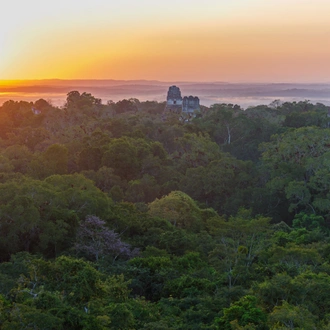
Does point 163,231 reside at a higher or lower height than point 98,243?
lower

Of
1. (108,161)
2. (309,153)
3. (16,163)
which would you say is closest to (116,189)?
(108,161)

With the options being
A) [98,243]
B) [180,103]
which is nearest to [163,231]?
[98,243]

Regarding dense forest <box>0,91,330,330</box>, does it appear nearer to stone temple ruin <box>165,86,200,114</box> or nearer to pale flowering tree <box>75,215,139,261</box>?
pale flowering tree <box>75,215,139,261</box>

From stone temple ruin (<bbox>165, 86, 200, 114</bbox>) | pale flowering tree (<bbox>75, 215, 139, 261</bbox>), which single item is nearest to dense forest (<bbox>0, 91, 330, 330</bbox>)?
pale flowering tree (<bbox>75, 215, 139, 261</bbox>)

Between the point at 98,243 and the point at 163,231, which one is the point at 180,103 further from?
the point at 98,243

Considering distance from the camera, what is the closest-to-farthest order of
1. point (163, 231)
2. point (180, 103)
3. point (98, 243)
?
point (98, 243), point (163, 231), point (180, 103)
